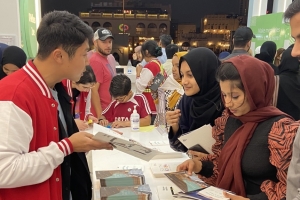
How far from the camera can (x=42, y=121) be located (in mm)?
1083

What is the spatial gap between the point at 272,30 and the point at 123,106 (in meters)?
5.06

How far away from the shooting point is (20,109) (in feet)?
3.26

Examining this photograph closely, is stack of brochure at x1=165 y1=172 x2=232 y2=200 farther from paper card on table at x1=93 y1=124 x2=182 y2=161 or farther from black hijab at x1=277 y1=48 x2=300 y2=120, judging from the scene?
black hijab at x1=277 y1=48 x2=300 y2=120

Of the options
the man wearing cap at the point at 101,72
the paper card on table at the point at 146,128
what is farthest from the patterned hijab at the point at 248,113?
the man wearing cap at the point at 101,72

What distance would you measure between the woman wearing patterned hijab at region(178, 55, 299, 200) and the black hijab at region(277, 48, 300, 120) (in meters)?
1.32

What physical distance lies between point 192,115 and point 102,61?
1.72m

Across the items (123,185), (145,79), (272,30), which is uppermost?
(272,30)

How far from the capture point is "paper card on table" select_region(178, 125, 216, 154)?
62.6 inches

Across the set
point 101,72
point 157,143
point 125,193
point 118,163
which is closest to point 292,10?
point 125,193

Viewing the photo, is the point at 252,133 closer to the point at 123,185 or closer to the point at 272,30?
the point at 123,185

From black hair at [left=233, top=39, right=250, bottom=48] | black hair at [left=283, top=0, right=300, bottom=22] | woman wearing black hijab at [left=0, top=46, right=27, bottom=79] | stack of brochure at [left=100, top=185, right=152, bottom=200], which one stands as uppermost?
black hair at [left=283, top=0, right=300, bottom=22]

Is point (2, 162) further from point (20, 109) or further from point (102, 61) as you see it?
point (102, 61)

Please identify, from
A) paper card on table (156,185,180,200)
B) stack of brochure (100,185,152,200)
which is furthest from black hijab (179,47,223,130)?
stack of brochure (100,185,152,200)

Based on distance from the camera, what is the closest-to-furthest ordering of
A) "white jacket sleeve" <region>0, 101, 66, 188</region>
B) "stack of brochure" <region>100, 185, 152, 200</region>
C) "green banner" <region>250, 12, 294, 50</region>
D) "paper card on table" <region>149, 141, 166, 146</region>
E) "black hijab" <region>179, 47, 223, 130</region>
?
"white jacket sleeve" <region>0, 101, 66, 188</region>
"stack of brochure" <region>100, 185, 152, 200</region>
"black hijab" <region>179, 47, 223, 130</region>
"paper card on table" <region>149, 141, 166, 146</region>
"green banner" <region>250, 12, 294, 50</region>
